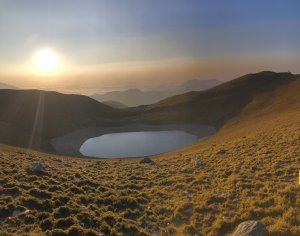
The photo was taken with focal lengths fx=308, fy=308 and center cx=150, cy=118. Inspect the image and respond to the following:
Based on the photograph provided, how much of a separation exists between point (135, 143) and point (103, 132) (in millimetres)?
25504

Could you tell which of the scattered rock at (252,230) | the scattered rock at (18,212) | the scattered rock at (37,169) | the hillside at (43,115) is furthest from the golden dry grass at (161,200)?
the hillside at (43,115)

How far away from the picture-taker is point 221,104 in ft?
372

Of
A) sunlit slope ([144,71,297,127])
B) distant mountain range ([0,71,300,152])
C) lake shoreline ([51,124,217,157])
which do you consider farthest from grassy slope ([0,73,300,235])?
sunlit slope ([144,71,297,127])

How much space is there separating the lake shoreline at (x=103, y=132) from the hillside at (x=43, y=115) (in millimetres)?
3056

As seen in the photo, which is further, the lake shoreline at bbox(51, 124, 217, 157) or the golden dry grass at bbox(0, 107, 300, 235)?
the lake shoreline at bbox(51, 124, 217, 157)

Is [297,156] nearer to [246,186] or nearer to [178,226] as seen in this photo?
[246,186]

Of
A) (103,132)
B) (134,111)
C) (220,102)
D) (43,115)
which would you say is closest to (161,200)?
(103,132)

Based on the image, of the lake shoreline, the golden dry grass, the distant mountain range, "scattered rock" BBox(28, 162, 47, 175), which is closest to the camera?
the golden dry grass

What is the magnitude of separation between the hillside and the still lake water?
12.2m

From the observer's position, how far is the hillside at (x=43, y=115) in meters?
85.8

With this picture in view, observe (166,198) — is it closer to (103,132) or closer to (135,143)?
(135,143)

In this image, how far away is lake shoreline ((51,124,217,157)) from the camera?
282 feet

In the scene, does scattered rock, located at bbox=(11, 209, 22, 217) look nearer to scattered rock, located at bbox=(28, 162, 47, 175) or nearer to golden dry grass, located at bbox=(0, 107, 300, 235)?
golden dry grass, located at bbox=(0, 107, 300, 235)

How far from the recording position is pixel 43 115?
369 feet
